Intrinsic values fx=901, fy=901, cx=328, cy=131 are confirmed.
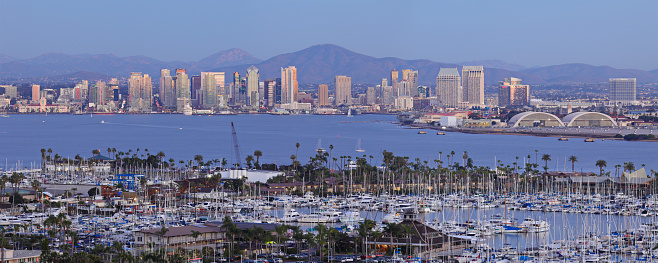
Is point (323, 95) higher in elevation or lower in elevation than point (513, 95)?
higher

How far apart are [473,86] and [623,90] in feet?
102

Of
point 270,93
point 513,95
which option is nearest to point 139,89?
point 270,93

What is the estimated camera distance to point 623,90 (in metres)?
178

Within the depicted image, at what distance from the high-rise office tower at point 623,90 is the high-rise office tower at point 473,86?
27.0 metres

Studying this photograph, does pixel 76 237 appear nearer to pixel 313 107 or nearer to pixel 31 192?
pixel 31 192

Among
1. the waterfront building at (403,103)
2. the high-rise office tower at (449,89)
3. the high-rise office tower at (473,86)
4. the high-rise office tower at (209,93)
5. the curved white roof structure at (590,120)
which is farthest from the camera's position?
the high-rise office tower at (449,89)

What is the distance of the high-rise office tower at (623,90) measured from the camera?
176875 millimetres

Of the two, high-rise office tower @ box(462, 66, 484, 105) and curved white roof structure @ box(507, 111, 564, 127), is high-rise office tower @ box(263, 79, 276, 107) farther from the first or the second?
curved white roof structure @ box(507, 111, 564, 127)

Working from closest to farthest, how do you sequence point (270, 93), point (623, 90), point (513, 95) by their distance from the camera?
point (623, 90)
point (513, 95)
point (270, 93)

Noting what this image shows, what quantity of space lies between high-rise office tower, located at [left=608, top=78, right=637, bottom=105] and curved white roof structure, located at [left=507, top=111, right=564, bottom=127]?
8312cm

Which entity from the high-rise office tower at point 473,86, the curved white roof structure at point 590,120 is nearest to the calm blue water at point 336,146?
the curved white roof structure at point 590,120

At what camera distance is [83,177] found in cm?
4034

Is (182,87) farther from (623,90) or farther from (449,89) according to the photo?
(623,90)

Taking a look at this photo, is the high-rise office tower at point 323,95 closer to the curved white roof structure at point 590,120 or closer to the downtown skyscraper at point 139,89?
the downtown skyscraper at point 139,89
